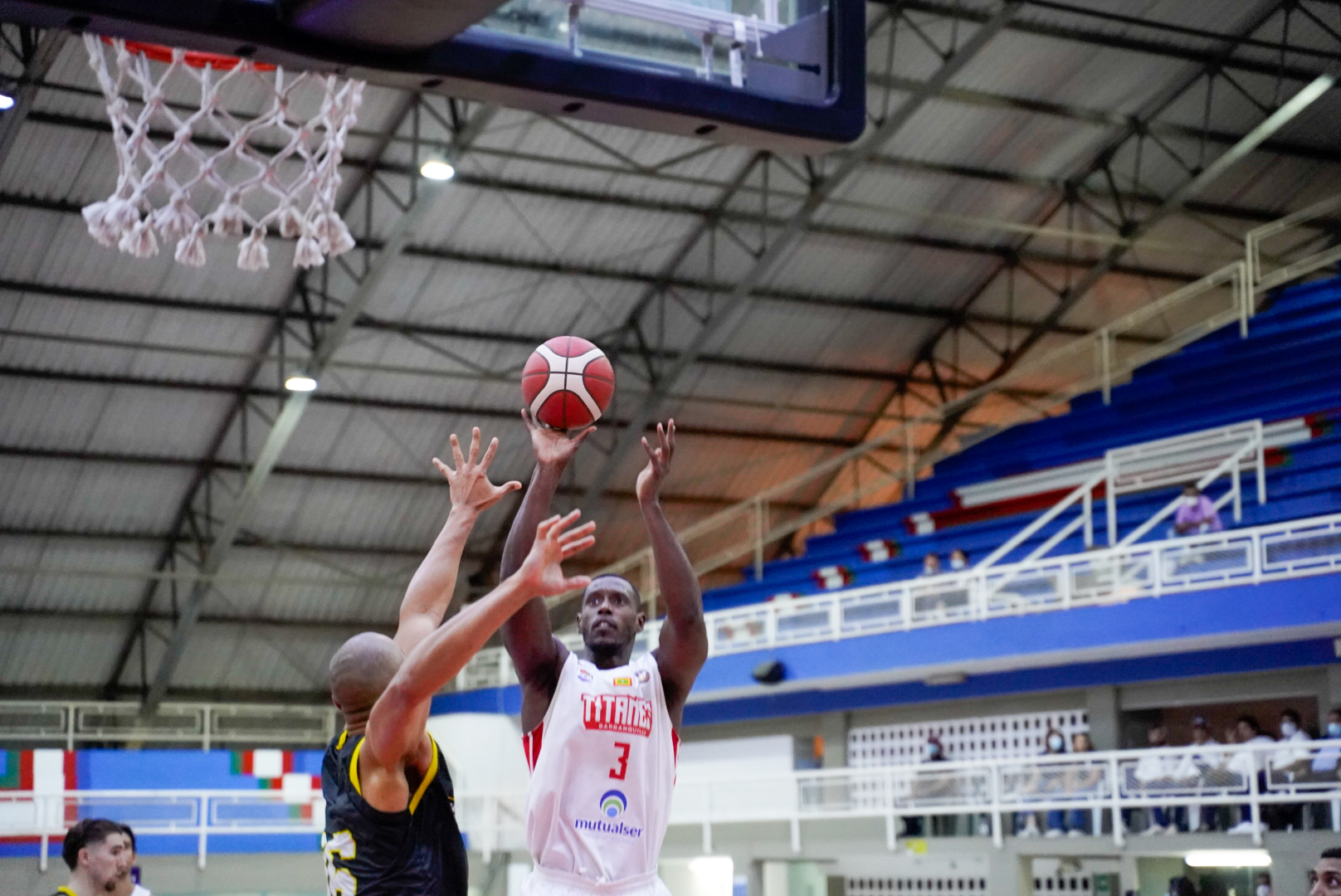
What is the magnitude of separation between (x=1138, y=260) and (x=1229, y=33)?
4.85 metres

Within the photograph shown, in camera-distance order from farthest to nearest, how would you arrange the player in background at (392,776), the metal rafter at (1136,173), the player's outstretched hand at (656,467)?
the metal rafter at (1136,173), the player's outstretched hand at (656,467), the player in background at (392,776)

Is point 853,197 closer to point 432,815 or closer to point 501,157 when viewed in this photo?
point 501,157

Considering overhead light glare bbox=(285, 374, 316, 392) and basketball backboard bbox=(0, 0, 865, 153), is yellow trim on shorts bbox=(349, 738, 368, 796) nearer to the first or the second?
basketball backboard bbox=(0, 0, 865, 153)

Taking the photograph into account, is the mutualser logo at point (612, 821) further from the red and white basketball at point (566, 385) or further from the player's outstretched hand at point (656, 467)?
the red and white basketball at point (566, 385)

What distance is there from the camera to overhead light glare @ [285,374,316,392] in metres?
23.8

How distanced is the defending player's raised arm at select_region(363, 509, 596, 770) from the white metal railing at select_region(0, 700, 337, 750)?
24207mm

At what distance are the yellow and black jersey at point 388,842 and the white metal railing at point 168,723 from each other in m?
23.9

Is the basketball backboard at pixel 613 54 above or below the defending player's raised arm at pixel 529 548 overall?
above

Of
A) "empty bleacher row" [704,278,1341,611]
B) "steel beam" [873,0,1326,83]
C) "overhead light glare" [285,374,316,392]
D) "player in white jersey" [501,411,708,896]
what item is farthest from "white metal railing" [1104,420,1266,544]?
"player in white jersey" [501,411,708,896]

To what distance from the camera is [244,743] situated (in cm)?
2970

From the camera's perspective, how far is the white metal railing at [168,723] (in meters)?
27.6

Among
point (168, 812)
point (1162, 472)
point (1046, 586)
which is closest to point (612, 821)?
point (1046, 586)

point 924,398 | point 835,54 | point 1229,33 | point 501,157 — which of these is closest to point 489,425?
point 501,157

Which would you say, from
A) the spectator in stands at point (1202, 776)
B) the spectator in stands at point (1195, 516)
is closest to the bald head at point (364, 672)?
the spectator in stands at point (1202, 776)
